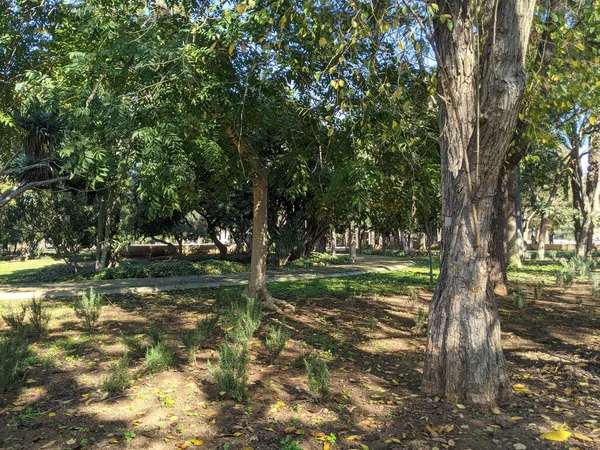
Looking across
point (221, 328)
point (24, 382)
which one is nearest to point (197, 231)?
point (221, 328)

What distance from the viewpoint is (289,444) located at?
126 inches

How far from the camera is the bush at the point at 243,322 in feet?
17.3

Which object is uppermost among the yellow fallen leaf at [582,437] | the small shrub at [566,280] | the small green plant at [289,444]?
the small shrub at [566,280]

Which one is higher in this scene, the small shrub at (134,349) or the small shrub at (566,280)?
the small shrub at (566,280)

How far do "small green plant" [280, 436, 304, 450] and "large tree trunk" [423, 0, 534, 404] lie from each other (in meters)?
1.53

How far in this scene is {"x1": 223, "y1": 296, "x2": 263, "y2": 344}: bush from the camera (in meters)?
5.27

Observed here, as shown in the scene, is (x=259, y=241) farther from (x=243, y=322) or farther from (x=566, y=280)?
(x=566, y=280)

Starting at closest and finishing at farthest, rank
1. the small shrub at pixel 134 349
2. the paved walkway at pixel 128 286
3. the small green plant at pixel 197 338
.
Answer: the small green plant at pixel 197 338
the small shrub at pixel 134 349
the paved walkway at pixel 128 286

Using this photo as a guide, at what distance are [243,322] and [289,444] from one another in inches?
113

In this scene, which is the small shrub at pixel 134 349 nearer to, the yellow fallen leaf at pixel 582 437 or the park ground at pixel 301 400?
the park ground at pixel 301 400

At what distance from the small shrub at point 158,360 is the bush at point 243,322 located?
81 centimetres

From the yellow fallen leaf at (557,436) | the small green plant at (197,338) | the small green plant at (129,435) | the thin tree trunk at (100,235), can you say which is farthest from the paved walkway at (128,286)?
the yellow fallen leaf at (557,436)

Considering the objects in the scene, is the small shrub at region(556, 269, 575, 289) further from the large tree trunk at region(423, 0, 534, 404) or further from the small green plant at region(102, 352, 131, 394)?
the small green plant at region(102, 352, 131, 394)

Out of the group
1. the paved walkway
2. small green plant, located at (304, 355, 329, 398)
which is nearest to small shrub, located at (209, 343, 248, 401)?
small green plant, located at (304, 355, 329, 398)
